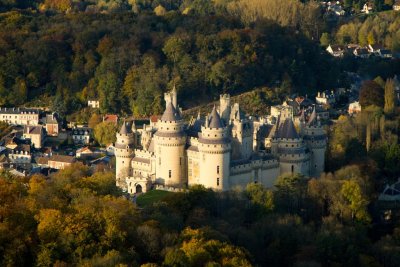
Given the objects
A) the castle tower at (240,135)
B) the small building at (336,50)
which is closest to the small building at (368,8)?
the small building at (336,50)

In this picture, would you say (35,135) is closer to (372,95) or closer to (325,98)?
(325,98)

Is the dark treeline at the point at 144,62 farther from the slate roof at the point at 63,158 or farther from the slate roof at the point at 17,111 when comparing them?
the slate roof at the point at 63,158

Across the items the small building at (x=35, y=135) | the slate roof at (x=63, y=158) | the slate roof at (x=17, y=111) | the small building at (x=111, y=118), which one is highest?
the slate roof at (x=17, y=111)

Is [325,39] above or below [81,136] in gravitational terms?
above

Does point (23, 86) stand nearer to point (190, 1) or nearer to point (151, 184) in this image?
point (151, 184)

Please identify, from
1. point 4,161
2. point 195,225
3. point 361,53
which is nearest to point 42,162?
point 4,161
